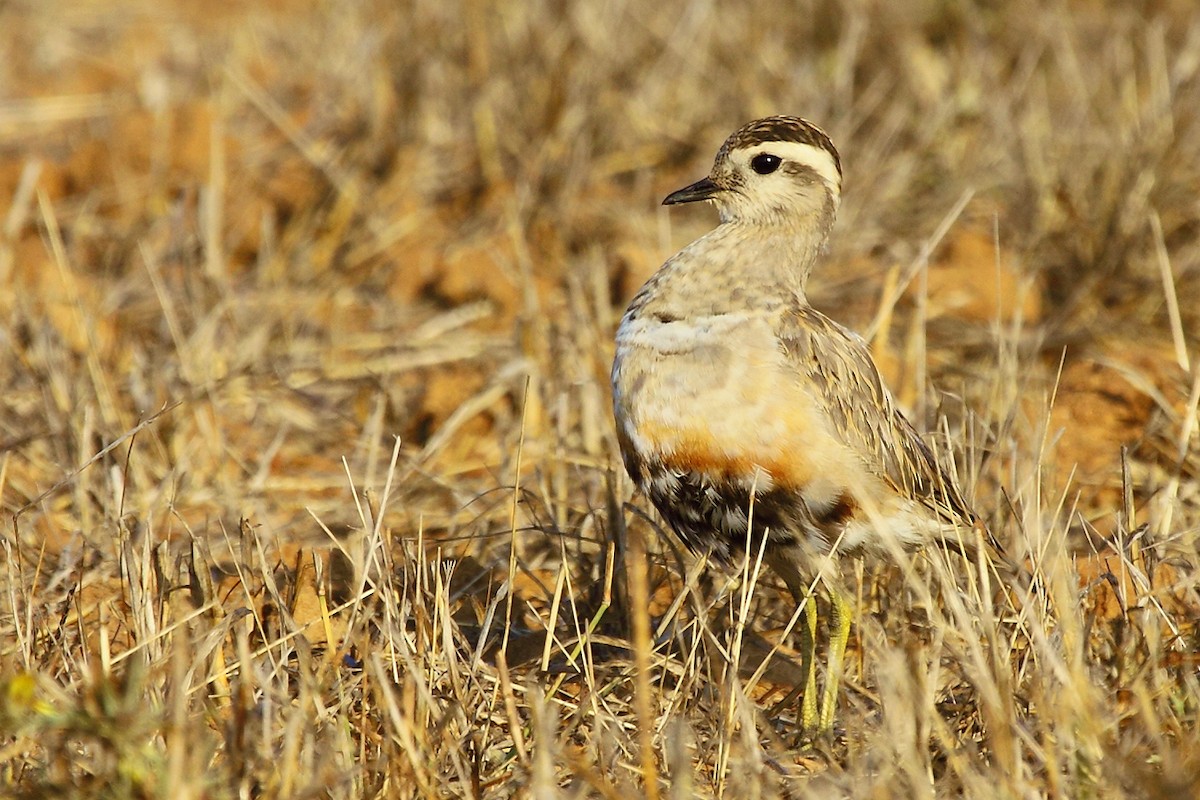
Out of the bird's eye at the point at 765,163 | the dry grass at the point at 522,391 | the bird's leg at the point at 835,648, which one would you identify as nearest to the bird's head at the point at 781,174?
the bird's eye at the point at 765,163

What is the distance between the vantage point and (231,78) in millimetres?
7680

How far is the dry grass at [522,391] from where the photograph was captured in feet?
11.1

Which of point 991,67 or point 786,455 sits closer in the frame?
point 786,455

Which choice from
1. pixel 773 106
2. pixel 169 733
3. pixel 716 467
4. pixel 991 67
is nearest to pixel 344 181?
pixel 773 106

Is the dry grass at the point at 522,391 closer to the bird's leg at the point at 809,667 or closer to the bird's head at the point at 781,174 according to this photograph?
the bird's leg at the point at 809,667

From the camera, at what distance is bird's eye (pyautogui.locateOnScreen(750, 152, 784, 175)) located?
4438mm

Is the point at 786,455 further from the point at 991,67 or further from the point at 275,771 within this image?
the point at 991,67

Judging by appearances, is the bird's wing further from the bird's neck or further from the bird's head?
the bird's head

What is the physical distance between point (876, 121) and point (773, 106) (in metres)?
0.52

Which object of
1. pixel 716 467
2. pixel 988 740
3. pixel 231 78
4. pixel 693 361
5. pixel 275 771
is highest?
pixel 231 78

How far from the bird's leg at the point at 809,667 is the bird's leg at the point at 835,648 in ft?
0.07

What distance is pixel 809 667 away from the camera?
13.7ft

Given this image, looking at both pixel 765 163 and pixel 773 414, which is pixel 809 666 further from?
pixel 765 163

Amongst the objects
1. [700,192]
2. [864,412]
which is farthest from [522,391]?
[864,412]
